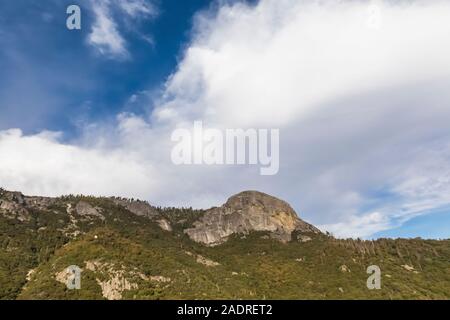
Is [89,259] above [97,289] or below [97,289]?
above

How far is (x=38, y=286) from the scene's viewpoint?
16912 centimetres

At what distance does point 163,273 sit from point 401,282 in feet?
358

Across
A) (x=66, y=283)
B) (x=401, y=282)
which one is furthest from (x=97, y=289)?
(x=401, y=282)
